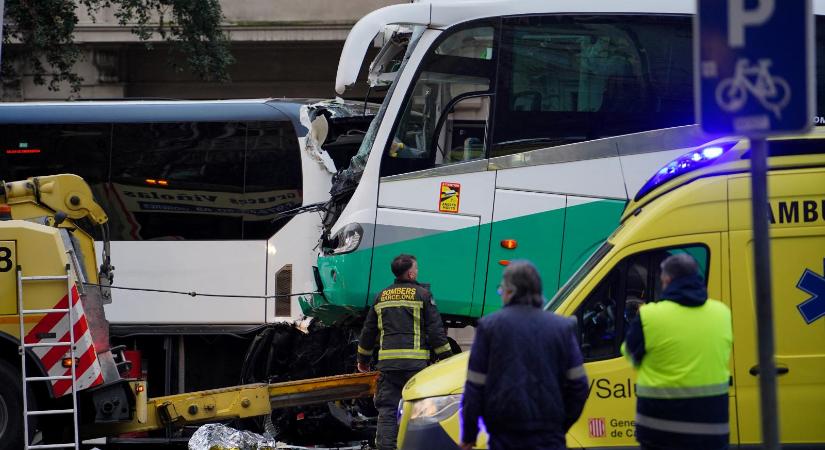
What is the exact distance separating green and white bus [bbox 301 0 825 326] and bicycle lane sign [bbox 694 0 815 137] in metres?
5.24

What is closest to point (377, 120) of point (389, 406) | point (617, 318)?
point (389, 406)

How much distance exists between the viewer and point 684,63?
1042 centimetres

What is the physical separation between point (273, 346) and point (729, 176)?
6450mm

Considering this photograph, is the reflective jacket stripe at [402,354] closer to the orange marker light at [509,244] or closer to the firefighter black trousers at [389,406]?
the firefighter black trousers at [389,406]

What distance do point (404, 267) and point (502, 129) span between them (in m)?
1.60

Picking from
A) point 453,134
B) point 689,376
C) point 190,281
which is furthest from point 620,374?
point 190,281

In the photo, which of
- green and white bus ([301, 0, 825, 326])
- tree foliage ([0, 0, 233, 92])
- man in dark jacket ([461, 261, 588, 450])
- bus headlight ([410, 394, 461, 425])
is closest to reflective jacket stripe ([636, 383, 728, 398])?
man in dark jacket ([461, 261, 588, 450])

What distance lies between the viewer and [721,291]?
7.19 m

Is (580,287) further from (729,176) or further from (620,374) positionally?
(729,176)

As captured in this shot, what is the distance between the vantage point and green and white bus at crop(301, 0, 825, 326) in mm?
10195

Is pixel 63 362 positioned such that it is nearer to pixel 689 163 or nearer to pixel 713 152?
pixel 689 163

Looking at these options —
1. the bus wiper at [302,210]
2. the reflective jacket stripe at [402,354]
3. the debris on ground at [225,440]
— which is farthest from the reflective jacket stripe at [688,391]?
the bus wiper at [302,210]

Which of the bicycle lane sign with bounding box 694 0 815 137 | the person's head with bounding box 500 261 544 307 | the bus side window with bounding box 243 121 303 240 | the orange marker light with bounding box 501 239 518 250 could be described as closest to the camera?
the bicycle lane sign with bounding box 694 0 815 137

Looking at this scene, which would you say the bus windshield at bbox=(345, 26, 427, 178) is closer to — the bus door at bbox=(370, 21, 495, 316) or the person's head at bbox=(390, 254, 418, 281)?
the bus door at bbox=(370, 21, 495, 316)
